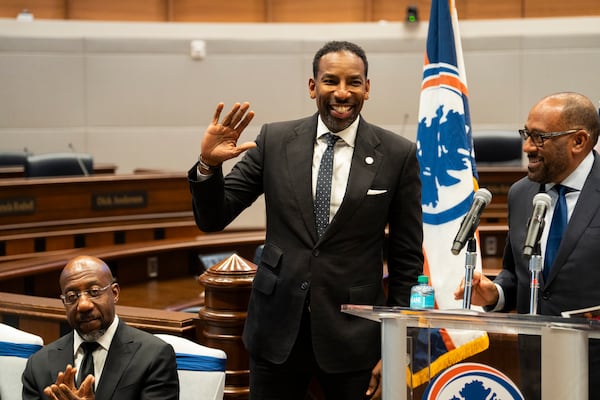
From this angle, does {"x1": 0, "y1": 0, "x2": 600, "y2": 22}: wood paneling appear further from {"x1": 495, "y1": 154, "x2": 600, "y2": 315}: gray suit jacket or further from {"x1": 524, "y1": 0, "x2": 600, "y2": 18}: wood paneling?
{"x1": 495, "y1": 154, "x2": 600, "y2": 315}: gray suit jacket

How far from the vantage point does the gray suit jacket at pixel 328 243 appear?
2.19 m

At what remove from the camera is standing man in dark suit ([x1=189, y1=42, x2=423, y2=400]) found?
7.16 feet

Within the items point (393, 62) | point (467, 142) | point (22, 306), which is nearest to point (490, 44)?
point (393, 62)

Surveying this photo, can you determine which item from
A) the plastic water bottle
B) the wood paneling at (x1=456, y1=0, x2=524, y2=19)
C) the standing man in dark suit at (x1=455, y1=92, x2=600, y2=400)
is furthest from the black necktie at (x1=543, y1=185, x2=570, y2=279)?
the wood paneling at (x1=456, y1=0, x2=524, y2=19)

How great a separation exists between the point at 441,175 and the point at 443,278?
422mm

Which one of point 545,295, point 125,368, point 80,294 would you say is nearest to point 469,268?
point 545,295

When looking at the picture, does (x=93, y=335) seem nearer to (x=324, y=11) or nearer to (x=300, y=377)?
(x=300, y=377)

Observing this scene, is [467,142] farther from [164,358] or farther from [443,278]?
[164,358]

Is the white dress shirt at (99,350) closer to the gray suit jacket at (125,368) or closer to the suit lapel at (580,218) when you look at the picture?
the gray suit jacket at (125,368)

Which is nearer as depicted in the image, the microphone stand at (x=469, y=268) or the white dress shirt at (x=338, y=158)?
the microphone stand at (x=469, y=268)

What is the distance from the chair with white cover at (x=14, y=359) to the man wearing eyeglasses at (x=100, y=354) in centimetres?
27

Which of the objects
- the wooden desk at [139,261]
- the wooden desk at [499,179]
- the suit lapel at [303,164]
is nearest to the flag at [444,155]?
the suit lapel at [303,164]

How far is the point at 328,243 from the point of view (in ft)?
7.20

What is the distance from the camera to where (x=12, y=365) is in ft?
8.99
